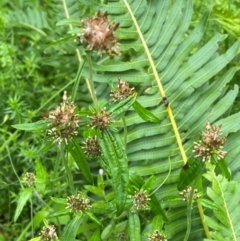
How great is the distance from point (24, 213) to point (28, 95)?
487 millimetres

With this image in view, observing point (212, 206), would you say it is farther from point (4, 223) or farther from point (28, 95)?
point (28, 95)

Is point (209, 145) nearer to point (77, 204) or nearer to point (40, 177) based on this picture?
point (77, 204)

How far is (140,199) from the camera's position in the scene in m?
1.66

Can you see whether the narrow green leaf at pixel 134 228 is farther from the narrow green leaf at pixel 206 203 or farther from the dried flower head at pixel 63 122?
the dried flower head at pixel 63 122

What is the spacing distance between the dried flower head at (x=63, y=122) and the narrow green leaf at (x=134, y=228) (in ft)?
1.04

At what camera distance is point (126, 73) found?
2084 millimetres

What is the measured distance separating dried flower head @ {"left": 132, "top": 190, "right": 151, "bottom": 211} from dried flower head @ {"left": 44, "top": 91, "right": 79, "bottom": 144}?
1.00ft

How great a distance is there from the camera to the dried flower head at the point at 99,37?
4.26 feet

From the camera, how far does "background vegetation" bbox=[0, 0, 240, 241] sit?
1724 millimetres

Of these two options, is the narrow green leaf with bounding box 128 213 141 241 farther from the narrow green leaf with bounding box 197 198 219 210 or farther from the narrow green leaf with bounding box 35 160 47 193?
the narrow green leaf with bounding box 35 160 47 193

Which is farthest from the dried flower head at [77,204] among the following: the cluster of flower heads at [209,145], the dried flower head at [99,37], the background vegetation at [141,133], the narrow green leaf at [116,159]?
the dried flower head at [99,37]

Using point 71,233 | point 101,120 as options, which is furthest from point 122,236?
point 101,120

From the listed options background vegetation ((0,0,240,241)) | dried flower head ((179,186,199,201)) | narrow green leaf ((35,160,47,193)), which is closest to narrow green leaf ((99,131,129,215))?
background vegetation ((0,0,240,241))

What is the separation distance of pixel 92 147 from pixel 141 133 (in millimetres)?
418
